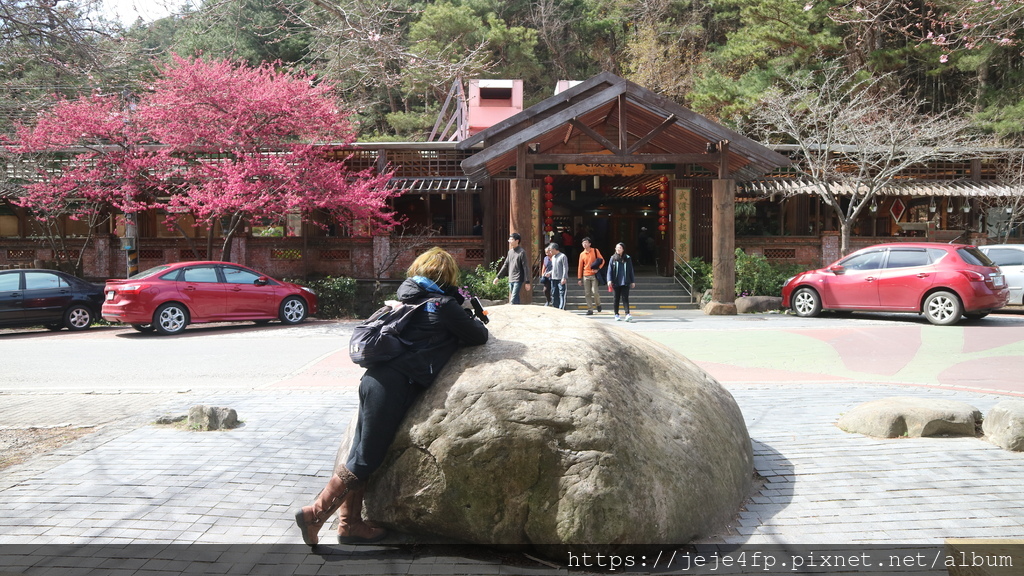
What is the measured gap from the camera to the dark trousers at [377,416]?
3.67 m

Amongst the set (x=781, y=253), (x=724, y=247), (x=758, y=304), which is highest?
(x=724, y=247)

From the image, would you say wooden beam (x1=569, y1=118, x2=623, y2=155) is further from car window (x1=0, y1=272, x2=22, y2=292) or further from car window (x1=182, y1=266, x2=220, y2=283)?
car window (x1=0, y1=272, x2=22, y2=292)

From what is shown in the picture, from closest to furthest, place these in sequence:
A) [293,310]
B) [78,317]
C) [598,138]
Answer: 1. [78,317]
2. [293,310]
3. [598,138]

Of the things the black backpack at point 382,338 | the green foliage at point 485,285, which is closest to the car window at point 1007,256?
the green foliage at point 485,285

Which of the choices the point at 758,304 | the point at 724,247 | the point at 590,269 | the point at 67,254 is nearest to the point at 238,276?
the point at 590,269

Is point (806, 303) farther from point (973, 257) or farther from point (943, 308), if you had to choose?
point (973, 257)

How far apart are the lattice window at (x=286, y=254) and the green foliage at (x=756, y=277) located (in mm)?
13153

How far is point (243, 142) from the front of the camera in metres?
17.3

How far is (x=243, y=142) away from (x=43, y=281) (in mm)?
5413

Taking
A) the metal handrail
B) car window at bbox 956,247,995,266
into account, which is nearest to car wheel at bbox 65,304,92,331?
the metal handrail

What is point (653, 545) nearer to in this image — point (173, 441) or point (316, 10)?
point (173, 441)

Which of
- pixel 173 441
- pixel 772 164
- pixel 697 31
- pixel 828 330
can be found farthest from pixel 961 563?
pixel 697 31

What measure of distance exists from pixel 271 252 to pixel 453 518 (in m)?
19.4

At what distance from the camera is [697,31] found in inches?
1212
